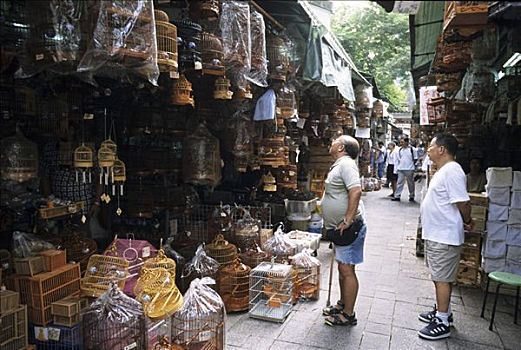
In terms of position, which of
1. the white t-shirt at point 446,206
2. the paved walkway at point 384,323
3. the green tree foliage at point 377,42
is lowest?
the paved walkway at point 384,323

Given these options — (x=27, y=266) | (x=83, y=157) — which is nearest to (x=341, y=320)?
(x=27, y=266)

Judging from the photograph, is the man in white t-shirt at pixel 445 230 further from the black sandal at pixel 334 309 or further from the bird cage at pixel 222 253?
the bird cage at pixel 222 253

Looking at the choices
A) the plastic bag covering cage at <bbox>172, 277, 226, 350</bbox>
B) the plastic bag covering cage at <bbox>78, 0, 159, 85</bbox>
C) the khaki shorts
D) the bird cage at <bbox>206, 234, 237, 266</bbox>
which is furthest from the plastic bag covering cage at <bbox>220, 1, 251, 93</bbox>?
the khaki shorts

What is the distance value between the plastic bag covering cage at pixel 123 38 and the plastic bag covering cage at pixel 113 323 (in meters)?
1.83

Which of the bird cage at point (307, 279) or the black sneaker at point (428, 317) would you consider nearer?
the black sneaker at point (428, 317)

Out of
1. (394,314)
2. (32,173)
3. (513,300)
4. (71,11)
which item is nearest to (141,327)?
(32,173)

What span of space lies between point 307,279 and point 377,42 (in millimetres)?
14334

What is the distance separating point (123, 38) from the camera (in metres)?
2.72

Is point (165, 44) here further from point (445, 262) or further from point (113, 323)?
point (445, 262)

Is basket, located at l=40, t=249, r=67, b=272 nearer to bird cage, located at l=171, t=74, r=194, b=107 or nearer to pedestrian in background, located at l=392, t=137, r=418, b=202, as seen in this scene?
bird cage, located at l=171, t=74, r=194, b=107

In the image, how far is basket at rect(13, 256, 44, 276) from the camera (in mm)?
3371

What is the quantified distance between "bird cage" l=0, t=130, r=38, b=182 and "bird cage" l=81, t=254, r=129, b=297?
1034 millimetres

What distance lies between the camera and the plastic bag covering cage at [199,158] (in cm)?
555

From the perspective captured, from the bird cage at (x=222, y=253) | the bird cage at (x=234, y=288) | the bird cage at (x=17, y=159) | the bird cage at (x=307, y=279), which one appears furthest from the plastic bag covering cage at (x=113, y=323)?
the bird cage at (x=307, y=279)
